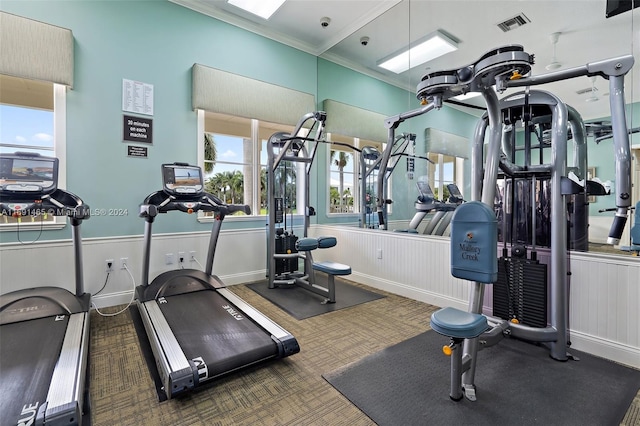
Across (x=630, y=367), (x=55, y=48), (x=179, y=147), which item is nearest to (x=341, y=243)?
(x=179, y=147)

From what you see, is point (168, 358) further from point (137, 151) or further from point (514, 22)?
point (514, 22)

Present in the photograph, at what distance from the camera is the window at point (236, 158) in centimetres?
454

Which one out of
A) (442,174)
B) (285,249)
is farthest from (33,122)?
(442,174)

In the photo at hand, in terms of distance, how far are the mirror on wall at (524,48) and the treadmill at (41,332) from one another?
3219 millimetres

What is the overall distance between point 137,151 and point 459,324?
12.4 feet

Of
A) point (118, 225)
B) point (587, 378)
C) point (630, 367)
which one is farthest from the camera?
point (118, 225)

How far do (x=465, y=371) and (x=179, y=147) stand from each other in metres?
3.84

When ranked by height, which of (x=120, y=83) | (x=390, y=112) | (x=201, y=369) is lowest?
(x=201, y=369)

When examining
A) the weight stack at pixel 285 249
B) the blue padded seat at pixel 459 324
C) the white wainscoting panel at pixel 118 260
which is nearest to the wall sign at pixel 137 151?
the white wainscoting panel at pixel 118 260

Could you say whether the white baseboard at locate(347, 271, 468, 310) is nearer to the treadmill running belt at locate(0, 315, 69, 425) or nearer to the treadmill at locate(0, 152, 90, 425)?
the treadmill at locate(0, 152, 90, 425)

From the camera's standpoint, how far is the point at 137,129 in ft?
12.0

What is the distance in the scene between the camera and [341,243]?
499cm

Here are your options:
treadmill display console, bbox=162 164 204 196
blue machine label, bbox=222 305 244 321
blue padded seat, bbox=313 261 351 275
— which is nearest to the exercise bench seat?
blue padded seat, bbox=313 261 351 275

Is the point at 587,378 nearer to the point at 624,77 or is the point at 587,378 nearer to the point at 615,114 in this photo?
the point at 615,114
